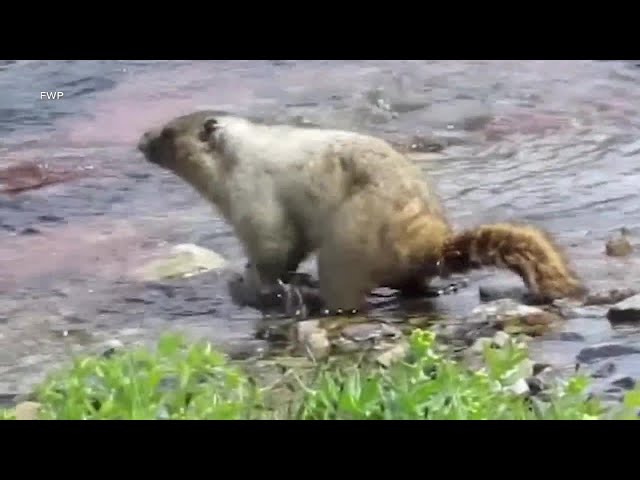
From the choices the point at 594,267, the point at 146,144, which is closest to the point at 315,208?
the point at 146,144

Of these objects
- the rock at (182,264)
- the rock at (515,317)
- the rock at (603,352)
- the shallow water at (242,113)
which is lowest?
the rock at (603,352)

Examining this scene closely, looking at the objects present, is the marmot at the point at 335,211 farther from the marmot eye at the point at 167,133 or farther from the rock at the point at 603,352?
the rock at the point at 603,352

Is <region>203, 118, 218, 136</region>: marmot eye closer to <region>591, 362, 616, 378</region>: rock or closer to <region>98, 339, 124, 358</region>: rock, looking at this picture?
<region>98, 339, 124, 358</region>: rock

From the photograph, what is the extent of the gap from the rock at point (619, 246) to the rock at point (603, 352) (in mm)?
200

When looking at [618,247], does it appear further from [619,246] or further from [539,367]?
[539,367]

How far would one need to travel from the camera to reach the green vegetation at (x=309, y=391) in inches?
91.0

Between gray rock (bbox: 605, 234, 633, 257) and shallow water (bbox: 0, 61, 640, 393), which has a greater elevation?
shallow water (bbox: 0, 61, 640, 393)

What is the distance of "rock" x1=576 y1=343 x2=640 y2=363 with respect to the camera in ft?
7.98

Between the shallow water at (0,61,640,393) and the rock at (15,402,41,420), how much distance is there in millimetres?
192

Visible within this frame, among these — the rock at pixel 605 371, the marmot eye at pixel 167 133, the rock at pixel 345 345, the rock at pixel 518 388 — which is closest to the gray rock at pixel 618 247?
the rock at pixel 605 371

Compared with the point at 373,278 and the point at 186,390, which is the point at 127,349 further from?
the point at 373,278

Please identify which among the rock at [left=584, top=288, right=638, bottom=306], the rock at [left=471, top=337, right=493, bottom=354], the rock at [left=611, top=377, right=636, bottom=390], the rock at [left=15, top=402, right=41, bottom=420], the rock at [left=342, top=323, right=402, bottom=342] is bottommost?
the rock at [left=15, top=402, right=41, bottom=420]

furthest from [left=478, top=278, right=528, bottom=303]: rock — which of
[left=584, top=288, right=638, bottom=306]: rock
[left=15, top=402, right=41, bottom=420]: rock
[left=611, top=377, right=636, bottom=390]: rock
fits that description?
[left=15, top=402, right=41, bottom=420]: rock

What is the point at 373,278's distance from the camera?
259 cm
